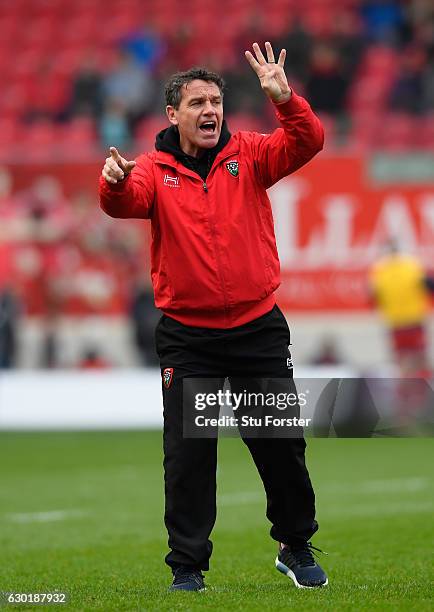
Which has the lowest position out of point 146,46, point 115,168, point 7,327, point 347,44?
point 7,327

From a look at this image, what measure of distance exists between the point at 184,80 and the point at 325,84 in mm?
14605

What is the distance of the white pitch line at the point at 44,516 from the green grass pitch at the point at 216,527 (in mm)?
15

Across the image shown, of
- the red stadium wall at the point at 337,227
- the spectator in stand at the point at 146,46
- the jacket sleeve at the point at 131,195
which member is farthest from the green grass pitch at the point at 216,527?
the spectator in stand at the point at 146,46

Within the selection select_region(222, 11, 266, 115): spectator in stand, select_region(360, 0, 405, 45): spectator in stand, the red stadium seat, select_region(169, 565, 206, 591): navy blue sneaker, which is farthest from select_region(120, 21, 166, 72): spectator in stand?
select_region(169, 565, 206, 591): navy blue sneaker

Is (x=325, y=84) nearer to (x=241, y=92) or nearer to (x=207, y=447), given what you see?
(x=241, y=92)

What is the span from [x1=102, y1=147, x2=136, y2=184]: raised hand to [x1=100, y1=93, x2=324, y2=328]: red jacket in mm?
72

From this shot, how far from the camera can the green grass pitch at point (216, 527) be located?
586 centimetres

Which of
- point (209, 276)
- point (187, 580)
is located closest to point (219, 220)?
point (209, 276)

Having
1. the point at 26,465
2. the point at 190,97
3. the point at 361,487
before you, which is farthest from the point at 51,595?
the point at 26,465

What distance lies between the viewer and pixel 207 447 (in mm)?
6047

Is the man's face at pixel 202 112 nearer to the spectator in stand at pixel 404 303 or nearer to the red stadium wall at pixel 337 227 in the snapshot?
the spectator in stand at pixel 404 303

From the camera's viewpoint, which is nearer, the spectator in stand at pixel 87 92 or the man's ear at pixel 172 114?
the man's ear at pixel 172 114

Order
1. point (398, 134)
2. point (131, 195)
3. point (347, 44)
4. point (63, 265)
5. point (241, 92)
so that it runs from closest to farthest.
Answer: point (131, 195), point (63, 265), point (398, 134), point (241, 92), point (347, 44)

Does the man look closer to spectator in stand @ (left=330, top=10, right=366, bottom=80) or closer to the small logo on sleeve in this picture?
the small logo on sleeve
